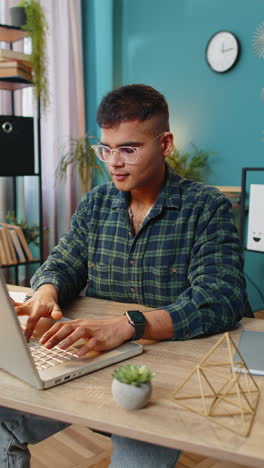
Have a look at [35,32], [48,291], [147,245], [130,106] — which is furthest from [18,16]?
[48,291]

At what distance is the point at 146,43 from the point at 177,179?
2834 millimetres

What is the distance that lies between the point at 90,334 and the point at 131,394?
26 cm

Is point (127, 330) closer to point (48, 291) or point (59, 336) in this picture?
point (59, 336)

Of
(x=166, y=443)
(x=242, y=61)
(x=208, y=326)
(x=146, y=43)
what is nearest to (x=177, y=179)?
(x=208, y=326)

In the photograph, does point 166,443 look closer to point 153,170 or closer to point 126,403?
point 126,403

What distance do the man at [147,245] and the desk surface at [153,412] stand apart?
156mm

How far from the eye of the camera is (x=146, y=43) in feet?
13.2

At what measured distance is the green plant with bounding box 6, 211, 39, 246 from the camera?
3.49m

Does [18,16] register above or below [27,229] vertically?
above

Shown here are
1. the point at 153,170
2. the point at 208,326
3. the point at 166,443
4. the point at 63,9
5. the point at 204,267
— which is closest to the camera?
the point at 166,443

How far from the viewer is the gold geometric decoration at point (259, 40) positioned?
11.0 ft

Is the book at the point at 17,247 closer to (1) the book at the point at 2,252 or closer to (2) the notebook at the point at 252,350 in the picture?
(1) the book at the point at 2,252

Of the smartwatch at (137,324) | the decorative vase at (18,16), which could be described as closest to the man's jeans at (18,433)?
the smartwatch at (137,324)

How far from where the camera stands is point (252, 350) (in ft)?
3.42
